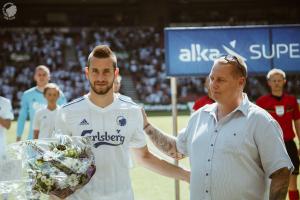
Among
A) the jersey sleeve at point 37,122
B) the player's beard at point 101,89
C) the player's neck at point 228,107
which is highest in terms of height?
the player's beard at point 101,89

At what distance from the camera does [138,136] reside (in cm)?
412

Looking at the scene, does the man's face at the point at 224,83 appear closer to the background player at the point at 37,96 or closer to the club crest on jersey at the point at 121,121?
the club crest on jersey at the point at 121,121

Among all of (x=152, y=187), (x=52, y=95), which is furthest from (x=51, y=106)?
(x=152, y=187)

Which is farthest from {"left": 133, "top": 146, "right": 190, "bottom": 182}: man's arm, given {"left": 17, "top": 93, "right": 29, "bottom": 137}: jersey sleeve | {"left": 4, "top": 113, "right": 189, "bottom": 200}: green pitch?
{"left": 17, "top": 93, "right": 29, "bottom": 137}: jersey sleeve

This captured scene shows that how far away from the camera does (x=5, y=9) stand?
32.0 ft

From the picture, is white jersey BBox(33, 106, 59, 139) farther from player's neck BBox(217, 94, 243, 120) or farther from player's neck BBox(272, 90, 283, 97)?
player's neck BBox(217, 94, 243, 120)

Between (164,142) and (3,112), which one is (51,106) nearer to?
(3,112)

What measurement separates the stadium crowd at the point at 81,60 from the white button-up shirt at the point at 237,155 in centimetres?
2976

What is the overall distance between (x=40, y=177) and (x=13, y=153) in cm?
24

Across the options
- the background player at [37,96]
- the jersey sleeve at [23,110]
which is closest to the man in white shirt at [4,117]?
the background player at [37,96]

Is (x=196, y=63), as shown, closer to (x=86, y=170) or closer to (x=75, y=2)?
(x=86, y=170)

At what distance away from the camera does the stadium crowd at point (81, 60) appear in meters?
34.8

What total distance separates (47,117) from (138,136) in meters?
4.13

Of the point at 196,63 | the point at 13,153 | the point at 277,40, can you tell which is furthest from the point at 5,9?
the point at 13,153
